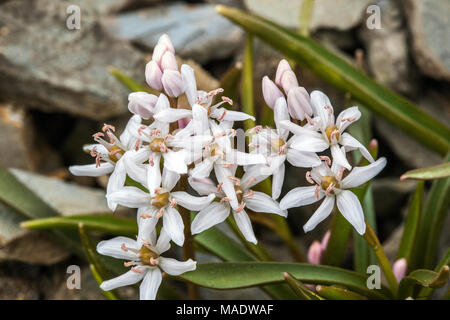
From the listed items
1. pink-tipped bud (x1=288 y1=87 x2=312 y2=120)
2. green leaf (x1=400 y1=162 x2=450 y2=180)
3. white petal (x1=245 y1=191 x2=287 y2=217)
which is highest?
pink-tipped bud (x1=288 y1=87 x2=312 y2=120)

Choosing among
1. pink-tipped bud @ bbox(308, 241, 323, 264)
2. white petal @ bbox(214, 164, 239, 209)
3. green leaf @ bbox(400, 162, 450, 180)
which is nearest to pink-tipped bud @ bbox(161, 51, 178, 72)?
white petal @ bbox(214, 164, 239, 209)

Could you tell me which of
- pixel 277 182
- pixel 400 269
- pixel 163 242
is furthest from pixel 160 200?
pixel 400 269

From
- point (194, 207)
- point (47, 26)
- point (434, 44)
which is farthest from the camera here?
point (47, 26)

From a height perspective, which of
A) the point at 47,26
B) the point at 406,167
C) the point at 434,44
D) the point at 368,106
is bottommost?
the point at 406,167

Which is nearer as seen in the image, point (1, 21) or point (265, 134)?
→ point (265, 134)

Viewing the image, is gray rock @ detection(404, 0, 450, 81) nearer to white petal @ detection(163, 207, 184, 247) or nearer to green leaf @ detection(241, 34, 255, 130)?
green leaf @ detection(241, 34, 255, 130)

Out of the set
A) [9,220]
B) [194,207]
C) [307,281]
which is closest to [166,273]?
[194,207]

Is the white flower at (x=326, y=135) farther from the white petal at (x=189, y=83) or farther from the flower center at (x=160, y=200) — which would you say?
the flower center at (x=160, y=200)

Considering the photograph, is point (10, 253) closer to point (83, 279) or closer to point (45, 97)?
point (83, 279)
